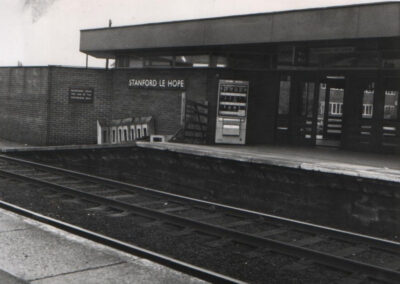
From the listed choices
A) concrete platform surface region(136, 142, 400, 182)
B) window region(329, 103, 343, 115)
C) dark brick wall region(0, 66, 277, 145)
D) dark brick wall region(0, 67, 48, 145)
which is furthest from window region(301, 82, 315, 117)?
dark brick wall region(0, 67, 48, 145)

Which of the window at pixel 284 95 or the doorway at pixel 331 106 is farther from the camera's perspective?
the window at pixel 284 95

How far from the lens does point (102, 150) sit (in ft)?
51.1

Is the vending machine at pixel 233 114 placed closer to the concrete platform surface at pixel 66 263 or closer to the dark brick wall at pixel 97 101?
the dark brick wall at pixel 97 101

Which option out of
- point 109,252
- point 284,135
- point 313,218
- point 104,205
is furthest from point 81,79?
point 109,252

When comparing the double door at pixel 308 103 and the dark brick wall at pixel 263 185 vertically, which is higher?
the double door at pixel 308 103

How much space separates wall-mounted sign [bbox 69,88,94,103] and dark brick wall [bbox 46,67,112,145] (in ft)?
0.42

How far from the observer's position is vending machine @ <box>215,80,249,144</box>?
16.1m

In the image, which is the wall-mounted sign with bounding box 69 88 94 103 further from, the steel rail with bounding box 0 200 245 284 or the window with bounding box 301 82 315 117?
the steel rail with bounding box 0 200 245 284

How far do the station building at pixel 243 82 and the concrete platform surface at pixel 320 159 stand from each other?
3.66 ft

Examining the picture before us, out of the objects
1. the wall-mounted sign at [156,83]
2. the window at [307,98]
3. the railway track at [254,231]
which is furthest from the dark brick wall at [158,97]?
the railway track at [254,231]

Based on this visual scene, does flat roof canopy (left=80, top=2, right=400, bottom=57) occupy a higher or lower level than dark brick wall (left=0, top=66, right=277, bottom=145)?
higher

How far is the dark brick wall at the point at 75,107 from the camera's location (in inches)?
783

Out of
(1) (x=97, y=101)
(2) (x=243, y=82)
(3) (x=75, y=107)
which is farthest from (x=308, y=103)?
(3) (x=75, y=107)

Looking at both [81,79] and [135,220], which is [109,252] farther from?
[81,79]
